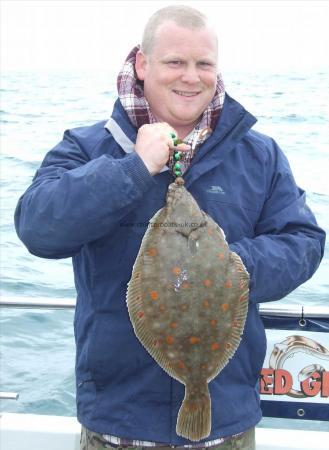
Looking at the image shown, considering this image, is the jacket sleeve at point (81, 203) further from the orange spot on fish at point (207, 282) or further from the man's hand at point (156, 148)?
the orange spot on fish at point (207, 282)

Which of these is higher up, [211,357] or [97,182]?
[97,182]

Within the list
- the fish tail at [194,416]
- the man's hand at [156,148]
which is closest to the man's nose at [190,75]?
the man's hand at [156,148]

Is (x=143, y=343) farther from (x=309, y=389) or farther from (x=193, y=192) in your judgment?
(x=309, y=389)

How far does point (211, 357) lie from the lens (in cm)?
237

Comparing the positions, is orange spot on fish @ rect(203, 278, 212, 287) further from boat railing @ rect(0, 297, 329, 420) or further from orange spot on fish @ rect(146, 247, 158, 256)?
boat railing @ rect(0, 297, 329, 420)

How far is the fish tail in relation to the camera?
239 cm

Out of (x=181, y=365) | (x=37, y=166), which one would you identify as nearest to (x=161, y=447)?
(x=181, y=365)

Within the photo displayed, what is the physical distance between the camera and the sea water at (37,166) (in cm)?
609

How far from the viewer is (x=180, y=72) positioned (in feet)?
8.73

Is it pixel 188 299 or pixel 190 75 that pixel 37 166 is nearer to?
pixel 190 75

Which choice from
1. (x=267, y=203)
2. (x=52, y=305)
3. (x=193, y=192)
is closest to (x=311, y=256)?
(x=267, y=203)

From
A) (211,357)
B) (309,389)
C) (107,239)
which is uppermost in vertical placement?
(107,239)

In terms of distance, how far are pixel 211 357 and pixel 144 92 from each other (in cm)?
112

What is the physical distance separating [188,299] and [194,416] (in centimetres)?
43
